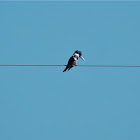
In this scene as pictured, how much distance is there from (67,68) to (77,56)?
25.4 inches

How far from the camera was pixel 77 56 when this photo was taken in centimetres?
1469

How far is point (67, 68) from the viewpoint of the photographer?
1446cm
